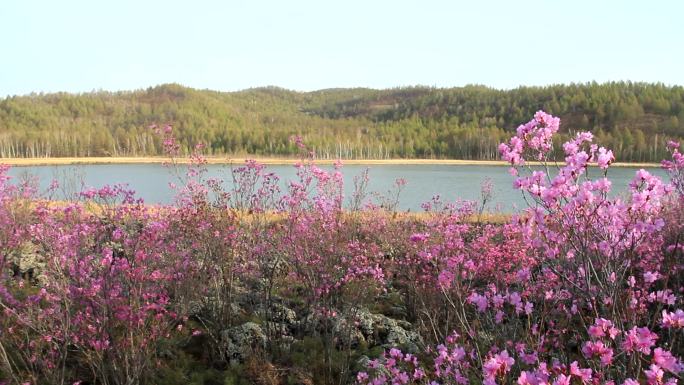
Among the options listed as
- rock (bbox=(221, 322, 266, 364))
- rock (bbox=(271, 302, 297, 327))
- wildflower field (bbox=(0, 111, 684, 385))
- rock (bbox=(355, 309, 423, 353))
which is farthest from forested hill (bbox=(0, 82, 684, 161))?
rock (bbox=(221, 322, 266, 364))

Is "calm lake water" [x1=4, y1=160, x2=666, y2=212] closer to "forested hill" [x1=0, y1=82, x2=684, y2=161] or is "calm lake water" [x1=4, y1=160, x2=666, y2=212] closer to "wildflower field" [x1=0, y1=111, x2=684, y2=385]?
"wildflower field" [x1=0, y1=111, x2=684, y2=385]

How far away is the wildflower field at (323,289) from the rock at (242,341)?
0.02 meters

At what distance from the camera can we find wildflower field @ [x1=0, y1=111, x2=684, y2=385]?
155 inches

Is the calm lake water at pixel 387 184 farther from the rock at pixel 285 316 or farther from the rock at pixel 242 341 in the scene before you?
the rock at pixel 242 341

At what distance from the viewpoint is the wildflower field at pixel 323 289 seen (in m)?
3.94

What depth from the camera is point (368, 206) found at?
1291cm

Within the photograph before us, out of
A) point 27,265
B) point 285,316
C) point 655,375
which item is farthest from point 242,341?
point 27,265

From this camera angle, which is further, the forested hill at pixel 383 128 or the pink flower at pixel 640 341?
the forested hill at pixel 383 128

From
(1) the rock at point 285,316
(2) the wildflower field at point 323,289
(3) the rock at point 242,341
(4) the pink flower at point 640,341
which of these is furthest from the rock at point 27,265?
(4) the pink flower at point 640,341

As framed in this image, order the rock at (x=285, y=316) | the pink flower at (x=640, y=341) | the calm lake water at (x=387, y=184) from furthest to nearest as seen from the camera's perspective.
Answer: the calm lake water at (x=387, y=184), the rock at (x=285, y=316), the pink flower at (x=640, y=341)

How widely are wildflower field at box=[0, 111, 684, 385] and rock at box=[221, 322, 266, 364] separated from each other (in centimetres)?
2

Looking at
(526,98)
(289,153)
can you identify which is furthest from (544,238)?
(526,98)

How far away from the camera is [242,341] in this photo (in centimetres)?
714

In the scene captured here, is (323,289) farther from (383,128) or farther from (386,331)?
(383,128)
